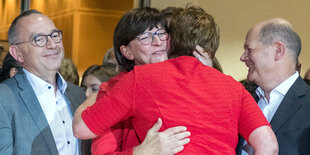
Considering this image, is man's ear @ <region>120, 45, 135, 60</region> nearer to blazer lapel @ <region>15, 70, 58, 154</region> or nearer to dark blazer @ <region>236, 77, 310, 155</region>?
blazer lapel @ <region>15, 70, 58, 154</region>

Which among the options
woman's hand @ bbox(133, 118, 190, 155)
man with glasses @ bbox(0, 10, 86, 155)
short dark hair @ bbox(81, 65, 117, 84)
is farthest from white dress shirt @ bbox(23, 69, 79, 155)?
short dark hair @ bbox(81, 65, 117, 84)

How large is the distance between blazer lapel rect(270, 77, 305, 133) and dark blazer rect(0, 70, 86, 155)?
4.00ft

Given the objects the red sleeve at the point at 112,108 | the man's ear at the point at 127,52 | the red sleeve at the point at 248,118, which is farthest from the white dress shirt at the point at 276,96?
the red sleeve at the point at 112,108

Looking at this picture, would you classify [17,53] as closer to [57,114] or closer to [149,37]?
[57,114]

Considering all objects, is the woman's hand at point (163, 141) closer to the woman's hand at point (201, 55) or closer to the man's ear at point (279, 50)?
the woman's hand at point (201, 55)

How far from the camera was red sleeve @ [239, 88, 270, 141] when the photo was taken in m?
1.69

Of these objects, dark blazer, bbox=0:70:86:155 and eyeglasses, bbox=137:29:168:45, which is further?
dark blazer, bbox=0:70:86:155

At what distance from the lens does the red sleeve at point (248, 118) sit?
1.69m

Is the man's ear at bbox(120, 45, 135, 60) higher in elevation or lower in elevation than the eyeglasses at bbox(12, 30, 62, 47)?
higher

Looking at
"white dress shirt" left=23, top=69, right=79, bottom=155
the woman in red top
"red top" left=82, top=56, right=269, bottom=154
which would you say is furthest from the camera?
"white dress shirt" left=23, top=69, right=79, bottom=155

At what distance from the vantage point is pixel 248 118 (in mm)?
1705

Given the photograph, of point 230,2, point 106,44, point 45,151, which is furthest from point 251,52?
point 106,44

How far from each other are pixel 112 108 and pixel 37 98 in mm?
948

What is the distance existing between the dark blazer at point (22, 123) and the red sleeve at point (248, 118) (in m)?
Result: 1.11
